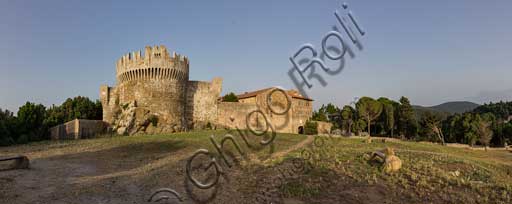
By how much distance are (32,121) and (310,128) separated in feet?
97.0

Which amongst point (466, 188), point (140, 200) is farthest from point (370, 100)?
point (140, 200)

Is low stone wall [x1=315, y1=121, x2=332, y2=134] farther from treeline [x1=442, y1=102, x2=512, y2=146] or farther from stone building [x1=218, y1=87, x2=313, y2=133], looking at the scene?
treeline [x1=442, y1=102, x2=512, y2=146]

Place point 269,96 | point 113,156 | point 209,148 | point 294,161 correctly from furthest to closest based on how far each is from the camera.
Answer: point 269,96, point 209,148, point 113,156, point 294,161

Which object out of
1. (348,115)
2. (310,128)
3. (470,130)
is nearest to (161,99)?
(310,128)

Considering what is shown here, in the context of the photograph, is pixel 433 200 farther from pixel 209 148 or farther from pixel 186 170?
pixel 209 148

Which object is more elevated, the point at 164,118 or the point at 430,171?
the point at 164,118

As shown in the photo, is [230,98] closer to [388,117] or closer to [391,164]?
[388,117]

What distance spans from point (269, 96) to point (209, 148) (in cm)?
2381

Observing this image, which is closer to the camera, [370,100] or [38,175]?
[38,175]

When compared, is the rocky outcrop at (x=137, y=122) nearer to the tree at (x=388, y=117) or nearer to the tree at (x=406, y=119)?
the tree at (x=388, y=117)

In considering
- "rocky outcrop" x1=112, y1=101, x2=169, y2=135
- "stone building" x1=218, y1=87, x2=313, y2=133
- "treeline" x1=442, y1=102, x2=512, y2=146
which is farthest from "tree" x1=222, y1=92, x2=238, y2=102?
"treeline" x1=442, y1=102, x2=512, y2=146

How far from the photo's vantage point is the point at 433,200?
23.8ft

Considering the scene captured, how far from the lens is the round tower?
28.3 meters

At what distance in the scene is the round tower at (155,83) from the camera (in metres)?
28.3
